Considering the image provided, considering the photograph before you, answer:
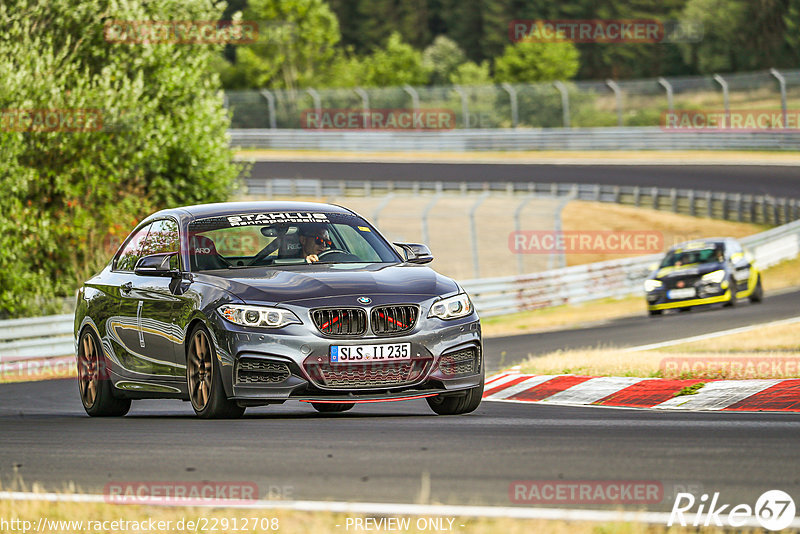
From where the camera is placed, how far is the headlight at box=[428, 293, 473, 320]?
28.5ft

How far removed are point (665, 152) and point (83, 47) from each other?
3099 cm

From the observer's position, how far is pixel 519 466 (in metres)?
6.30

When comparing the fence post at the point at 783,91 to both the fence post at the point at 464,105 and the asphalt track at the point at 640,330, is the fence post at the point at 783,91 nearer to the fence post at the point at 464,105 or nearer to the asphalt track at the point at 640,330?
the fence post at the point at 464,105

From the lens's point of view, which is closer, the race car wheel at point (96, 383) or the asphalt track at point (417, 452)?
the asphalt track at point (417, 452)

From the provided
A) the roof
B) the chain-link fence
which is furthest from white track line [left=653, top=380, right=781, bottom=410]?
the chain-link fence

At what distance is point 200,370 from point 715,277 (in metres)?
17.3

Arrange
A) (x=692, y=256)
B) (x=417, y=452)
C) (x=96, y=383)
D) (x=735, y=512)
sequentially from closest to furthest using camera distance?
(x=735, y=512) < (x=417, y=452) < (x=96, y=383) < (x=692, y=256)

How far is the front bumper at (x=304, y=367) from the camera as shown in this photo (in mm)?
8344

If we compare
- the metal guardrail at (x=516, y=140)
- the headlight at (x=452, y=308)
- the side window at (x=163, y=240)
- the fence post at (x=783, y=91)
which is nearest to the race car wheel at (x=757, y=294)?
the side window at (x=163, y=240)

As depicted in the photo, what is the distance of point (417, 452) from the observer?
688 cm

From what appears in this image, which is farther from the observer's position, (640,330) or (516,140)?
(516,140)

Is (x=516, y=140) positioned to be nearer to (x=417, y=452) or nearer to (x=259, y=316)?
(x=259, y=316)

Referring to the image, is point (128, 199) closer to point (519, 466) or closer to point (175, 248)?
point (175, 248)

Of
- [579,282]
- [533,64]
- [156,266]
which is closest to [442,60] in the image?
[533,64]
